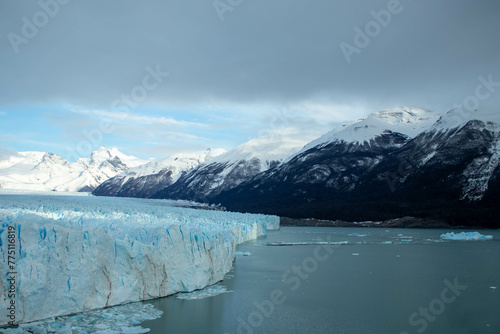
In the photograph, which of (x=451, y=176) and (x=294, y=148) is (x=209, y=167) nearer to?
(x=294, y=148)

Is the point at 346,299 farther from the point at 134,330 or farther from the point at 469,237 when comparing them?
the point at 469,237

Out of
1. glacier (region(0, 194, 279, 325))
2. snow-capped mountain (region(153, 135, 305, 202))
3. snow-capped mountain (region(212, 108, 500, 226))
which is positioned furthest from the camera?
snow-capped mountain (region(153, 135, 305, 202))

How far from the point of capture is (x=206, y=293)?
1722 cm

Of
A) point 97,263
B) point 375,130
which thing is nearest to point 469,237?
point 97,263

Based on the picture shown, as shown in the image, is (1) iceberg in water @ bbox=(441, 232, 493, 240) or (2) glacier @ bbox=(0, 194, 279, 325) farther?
(1) iceberg in water @ bbox=(441, 232, 493, 240)

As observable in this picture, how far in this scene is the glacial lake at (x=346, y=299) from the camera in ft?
44.7

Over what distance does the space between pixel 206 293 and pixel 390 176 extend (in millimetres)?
85362

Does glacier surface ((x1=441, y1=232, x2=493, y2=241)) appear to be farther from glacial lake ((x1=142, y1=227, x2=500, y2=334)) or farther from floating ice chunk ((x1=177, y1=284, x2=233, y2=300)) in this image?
floating ice chunk ((x1=177, y1=284, x2=233, y2=300))

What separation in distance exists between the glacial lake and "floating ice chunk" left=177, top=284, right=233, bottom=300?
223 millimetres

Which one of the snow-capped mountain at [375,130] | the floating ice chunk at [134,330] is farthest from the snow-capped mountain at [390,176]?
the floating ice chunk at [134,330]

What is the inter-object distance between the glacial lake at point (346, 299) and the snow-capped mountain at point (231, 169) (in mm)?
119632

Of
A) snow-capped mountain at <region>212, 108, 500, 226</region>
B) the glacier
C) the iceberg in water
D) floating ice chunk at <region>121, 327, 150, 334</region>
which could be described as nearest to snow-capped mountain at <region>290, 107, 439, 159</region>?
snow-capped mountain at <region>212, 108, 500, 226</region>

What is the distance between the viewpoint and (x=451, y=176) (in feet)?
269

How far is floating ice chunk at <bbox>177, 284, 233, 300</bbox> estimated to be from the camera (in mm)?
16516
